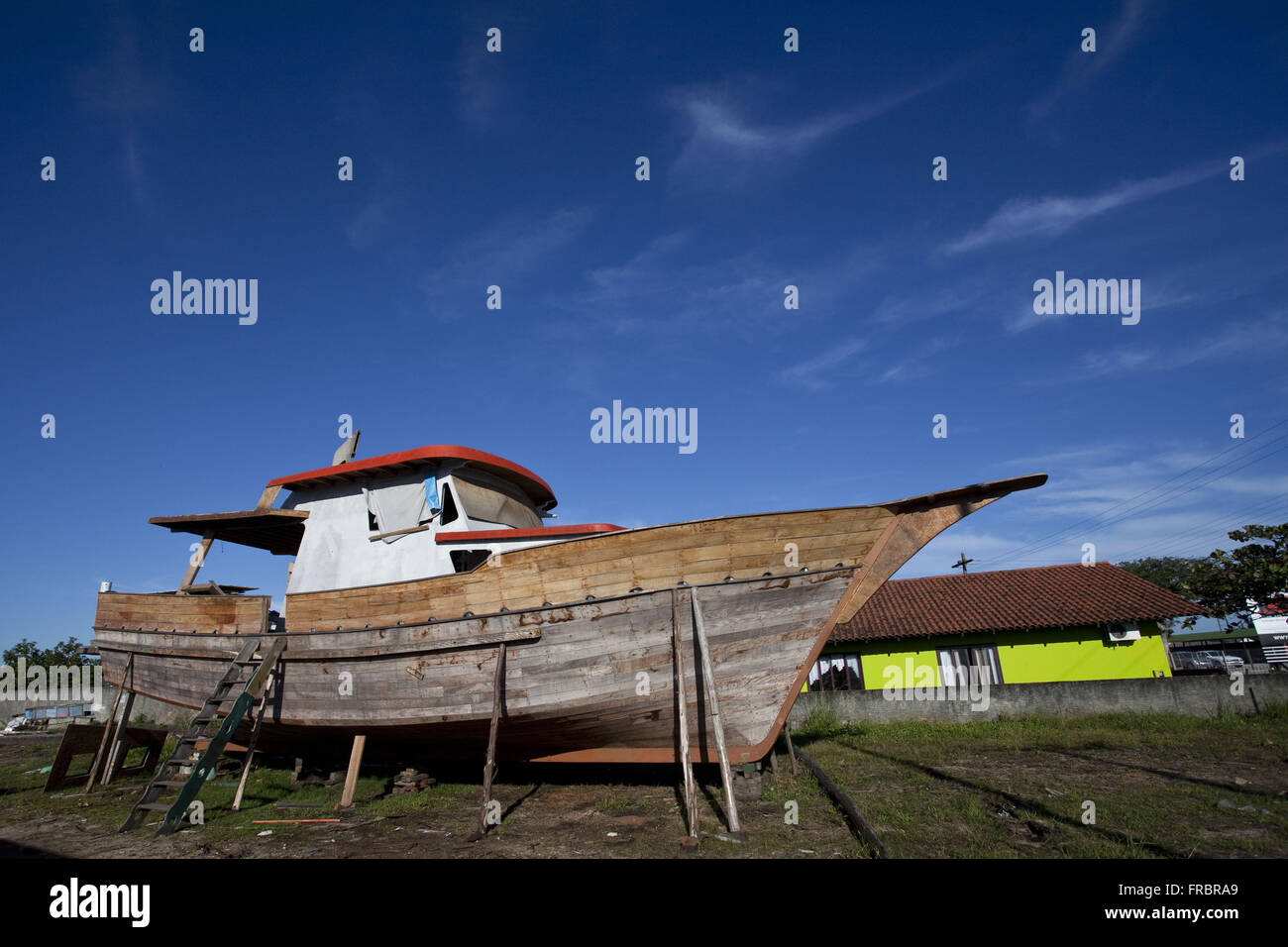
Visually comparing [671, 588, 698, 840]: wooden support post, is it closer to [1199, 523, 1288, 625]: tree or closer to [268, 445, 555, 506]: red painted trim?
[268, 445, 555, 506]: red painted trim

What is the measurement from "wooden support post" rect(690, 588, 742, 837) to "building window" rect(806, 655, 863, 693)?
12.8 metres

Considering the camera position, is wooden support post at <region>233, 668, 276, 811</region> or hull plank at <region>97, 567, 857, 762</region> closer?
hull plank at <region>97, 567, 857, 762</region>

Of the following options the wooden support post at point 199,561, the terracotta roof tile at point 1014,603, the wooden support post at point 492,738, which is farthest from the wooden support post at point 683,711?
the terracotta roof tile at point 1014,603

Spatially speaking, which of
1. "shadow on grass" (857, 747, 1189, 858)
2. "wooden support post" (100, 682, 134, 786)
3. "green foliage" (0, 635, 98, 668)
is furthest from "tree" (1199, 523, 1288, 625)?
"green foliage" (0, 635, 98, 668)

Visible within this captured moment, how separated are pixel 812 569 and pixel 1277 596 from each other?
24.7 metres

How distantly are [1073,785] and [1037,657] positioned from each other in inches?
432

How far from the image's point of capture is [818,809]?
7.39m

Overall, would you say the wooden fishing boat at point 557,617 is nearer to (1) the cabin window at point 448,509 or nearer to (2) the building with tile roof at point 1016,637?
(1) the cabin window at point 448,509

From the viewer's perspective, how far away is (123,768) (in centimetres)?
1297

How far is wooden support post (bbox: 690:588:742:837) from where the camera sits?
6.34 m

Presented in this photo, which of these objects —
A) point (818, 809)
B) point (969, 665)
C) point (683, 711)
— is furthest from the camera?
point (969, 665)

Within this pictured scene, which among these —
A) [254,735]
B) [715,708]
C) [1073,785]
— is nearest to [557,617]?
[715,708]

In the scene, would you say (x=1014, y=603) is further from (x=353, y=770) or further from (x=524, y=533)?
(x=353, y=770)

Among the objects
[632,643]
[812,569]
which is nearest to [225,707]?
[632,643]
